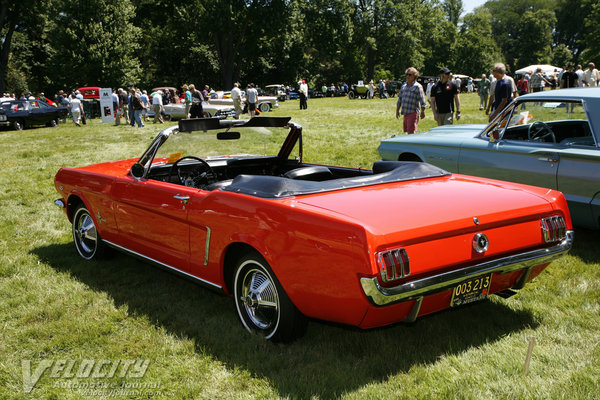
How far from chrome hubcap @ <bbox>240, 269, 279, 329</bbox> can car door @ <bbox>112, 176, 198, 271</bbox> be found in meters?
0.63

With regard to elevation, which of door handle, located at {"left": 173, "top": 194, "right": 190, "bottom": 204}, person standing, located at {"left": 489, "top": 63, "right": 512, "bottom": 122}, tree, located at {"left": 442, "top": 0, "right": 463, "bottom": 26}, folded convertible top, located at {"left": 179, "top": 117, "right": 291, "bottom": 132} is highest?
tree, located at {"left": 442, "top": 0, "right": 463, "bottom": 26}

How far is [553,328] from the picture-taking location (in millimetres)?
3541

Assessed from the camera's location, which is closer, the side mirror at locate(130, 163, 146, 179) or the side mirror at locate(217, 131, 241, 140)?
Answer: the side mirror at locate(130, 163, 146, 179)

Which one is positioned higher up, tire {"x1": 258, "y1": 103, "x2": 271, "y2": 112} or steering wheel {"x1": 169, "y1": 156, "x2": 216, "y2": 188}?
→ tire {"x1": 258, "y1": 103, "x2": 271, "y2": 112}

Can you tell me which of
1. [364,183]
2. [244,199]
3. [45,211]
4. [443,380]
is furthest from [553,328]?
[45,211]

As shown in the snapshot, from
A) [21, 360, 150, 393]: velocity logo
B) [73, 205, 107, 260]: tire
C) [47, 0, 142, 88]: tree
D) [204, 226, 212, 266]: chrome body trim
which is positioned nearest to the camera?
[21, 360, 150, 393]: velocity logo

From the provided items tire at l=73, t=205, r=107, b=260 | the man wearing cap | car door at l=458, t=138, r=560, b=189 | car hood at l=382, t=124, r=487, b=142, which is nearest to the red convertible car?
tire at l=73, t=205, r=107, b=260

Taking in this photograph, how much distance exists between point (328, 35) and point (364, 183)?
57905mm

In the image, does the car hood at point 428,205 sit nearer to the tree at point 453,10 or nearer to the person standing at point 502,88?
the person standing at point 502,88

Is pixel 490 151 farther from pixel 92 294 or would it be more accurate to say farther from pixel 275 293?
pixel 92 294

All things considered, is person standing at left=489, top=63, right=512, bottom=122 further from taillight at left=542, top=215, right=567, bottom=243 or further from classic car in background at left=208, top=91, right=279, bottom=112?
classic car in background at left=208, top=91, right=279, bottom=112

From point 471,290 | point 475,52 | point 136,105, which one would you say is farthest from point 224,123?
point 475,52

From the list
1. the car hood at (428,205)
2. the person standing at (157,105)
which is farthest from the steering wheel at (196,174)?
the person standing at (157,105)

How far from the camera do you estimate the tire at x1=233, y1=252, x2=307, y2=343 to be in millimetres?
3258
